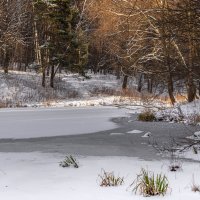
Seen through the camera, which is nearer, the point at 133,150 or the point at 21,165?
the point at 21,165

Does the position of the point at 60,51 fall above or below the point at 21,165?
above

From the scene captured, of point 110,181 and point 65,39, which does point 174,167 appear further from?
point 65,39

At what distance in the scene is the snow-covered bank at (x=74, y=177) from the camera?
5.94 meters

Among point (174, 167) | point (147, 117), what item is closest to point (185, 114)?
point (147, 117)

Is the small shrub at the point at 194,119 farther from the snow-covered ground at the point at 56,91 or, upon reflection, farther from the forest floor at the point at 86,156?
the snow-covered ground at the point at 56,91

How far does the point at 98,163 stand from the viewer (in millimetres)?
8047

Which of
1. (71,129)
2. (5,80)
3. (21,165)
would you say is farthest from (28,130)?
(5,80)

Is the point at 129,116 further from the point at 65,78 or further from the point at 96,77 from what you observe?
the point at 96,77

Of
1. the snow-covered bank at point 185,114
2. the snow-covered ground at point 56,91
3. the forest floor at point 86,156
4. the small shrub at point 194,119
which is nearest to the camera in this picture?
the forest floor at point 86,156

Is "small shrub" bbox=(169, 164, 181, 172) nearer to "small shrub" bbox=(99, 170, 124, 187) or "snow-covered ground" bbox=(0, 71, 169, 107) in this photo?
"small shrub" bbox=(99, 170, 124, 187)

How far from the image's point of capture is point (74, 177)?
6969 mm

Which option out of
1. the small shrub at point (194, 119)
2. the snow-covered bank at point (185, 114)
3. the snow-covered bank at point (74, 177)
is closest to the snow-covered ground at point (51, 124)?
the snow-covered bank at point (185, 114)

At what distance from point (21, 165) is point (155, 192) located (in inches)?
109

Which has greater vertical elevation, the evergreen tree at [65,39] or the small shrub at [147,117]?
the evergreen tree at [65,39]
